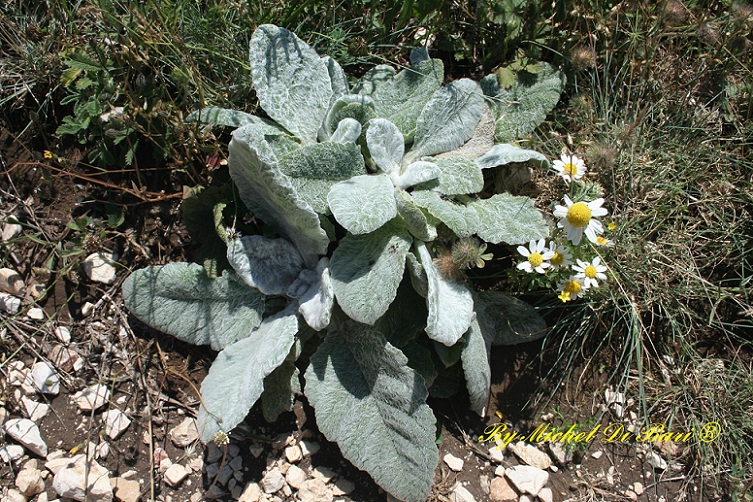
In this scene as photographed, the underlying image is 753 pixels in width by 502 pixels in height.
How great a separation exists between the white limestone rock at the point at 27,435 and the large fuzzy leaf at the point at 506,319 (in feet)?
5.14

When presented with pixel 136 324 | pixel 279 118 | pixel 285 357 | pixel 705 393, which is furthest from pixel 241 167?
pixel 705 393

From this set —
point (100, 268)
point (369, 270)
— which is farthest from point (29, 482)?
point (369, 270)

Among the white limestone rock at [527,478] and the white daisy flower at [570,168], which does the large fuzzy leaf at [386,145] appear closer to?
the white daisy flower at [570,168]

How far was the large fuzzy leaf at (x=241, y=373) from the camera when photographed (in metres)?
1.98

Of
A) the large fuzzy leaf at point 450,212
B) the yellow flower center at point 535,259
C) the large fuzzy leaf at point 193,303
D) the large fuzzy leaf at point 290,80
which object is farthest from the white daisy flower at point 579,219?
the large fuzzy leaf at point 193,303

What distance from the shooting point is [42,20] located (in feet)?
8.16

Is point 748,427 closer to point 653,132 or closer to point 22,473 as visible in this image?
point 653,132

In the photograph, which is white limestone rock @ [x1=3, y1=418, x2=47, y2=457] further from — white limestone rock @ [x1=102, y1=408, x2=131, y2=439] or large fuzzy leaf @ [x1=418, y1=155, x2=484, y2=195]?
large fuzzy leaf @ [x1=418, y1=155, x2=484, y2=195]

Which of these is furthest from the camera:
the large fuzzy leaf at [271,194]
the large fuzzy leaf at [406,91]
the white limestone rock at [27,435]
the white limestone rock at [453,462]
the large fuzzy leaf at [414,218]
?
the large fuzzy leaf at [406,91]

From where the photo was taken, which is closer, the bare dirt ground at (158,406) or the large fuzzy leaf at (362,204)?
the large fuzzy leaf at (362,204)

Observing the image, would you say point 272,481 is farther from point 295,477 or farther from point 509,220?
point 509,220

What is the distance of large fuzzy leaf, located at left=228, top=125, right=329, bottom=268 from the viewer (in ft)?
6.21

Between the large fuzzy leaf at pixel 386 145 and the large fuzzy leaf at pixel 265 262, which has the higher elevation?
the large fuzzy leaf at pixel 386 145

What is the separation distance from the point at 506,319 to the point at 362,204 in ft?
2.44
